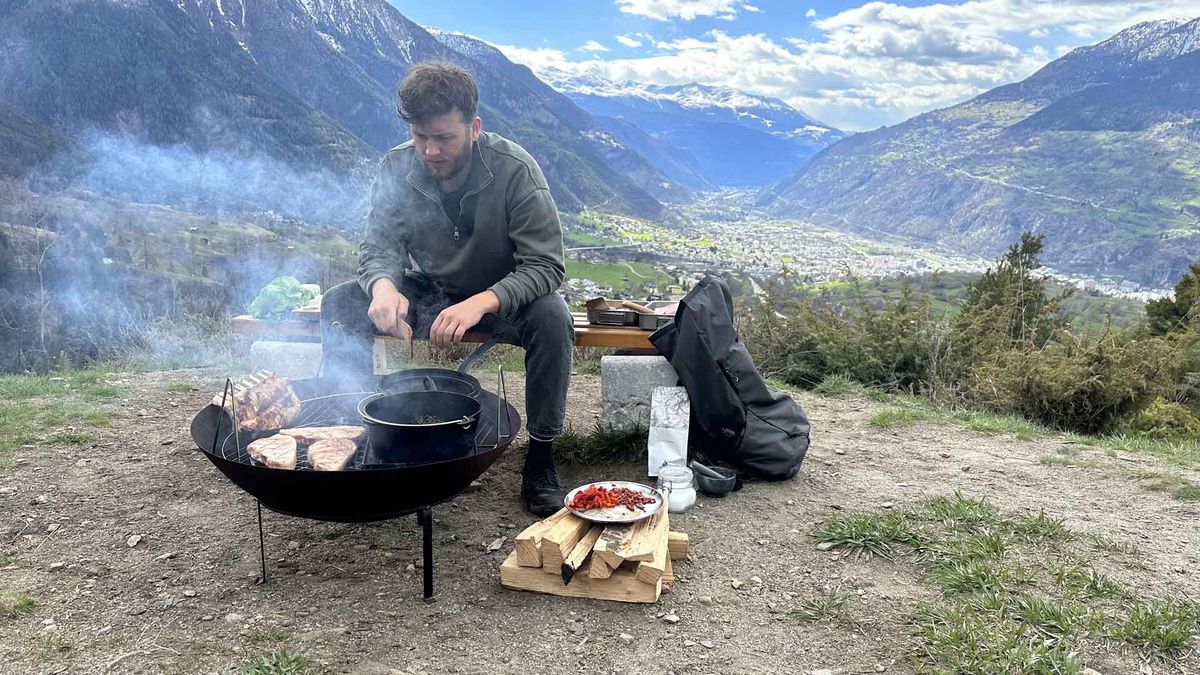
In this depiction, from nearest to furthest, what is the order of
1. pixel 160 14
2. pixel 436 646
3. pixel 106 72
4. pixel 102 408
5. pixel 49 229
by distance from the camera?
pixel 436 646 → pixel 102 408 → pixel 49 229 → pixel 106 72 → pixel 160 14

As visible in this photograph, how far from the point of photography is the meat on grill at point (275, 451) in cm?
224

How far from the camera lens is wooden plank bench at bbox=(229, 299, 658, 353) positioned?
152 inches

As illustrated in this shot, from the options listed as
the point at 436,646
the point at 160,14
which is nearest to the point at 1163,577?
the point at 436,646

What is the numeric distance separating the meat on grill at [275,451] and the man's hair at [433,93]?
151cm

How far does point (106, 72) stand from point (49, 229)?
2665 cm

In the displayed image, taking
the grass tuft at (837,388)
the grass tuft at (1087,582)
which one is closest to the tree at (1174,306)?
the grass tuft at (837,388)

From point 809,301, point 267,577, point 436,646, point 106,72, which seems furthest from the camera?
point 106,72

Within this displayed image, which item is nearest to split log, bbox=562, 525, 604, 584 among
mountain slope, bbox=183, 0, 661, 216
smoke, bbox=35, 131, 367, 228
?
smoke, bbox=35, 131, 367, 228

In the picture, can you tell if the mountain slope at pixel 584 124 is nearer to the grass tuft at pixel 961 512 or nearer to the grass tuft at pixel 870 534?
the grass tuft at pixel 961 512

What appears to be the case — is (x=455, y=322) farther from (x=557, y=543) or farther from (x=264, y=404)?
(x=557, y=543)

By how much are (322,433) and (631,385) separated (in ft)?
6.02

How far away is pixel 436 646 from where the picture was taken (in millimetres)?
2145

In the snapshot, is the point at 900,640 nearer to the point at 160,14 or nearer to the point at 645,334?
the point at 645,334

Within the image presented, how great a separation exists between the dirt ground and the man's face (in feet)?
5.42
